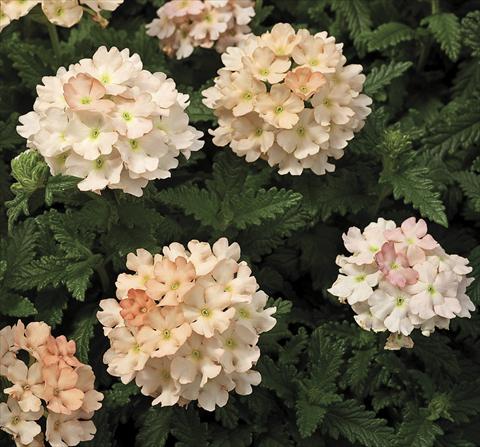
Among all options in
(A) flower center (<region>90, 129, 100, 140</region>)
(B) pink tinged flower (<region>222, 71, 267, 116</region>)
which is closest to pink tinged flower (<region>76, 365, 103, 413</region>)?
(A) flower center (<region>90, 129, 100, 140</region>)

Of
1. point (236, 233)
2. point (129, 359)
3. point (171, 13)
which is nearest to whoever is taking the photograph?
point (129, 359)

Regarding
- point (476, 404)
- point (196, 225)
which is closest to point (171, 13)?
point (196, 225)

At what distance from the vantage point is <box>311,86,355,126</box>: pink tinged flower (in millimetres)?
2461

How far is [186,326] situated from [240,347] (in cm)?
16

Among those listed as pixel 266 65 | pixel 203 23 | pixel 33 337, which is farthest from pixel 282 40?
pixel 33 337

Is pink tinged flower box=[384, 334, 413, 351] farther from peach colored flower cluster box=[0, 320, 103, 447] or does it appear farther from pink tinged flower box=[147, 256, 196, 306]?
peach colored flower cluster box=[0, 320, 103, 447]

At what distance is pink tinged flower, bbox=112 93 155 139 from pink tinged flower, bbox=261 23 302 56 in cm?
45

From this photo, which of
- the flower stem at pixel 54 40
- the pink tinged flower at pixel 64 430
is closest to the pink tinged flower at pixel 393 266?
the pink tinged flower at pixel 64 430

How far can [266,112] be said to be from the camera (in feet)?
8.02

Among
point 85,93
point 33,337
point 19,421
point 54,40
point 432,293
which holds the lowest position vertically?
point 19,421

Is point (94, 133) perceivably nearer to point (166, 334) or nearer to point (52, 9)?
point (166, 334)

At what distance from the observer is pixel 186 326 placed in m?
2.03

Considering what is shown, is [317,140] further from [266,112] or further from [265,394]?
[265,394]

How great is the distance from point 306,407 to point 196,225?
0.65 meters
